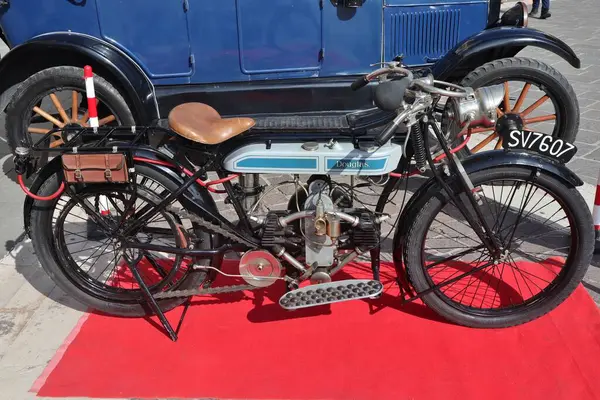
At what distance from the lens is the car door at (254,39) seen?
4.59 metres

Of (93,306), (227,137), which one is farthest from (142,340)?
(227,137)

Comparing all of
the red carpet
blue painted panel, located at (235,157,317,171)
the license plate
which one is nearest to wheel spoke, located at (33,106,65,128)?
the red carpet

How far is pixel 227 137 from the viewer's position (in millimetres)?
2736

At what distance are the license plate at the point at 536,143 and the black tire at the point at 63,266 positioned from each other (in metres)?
1.54

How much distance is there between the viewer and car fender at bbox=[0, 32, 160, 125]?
4.54 metres

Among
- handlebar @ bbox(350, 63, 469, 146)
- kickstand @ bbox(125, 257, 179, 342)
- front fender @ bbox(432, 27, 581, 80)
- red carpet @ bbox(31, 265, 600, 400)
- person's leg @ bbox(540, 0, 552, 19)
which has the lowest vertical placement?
red carpet @ bbox(31, 265, 600, 400)

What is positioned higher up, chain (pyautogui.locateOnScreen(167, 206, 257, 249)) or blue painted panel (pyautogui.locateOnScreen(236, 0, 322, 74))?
blue painted panel (pyautogui.locateOnScreen(236, 0, 322, 74))

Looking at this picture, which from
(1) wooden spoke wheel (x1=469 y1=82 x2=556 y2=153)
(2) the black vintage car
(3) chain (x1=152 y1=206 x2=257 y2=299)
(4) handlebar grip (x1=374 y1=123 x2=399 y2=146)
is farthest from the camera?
(1) wooden spoke wheel (x1=469 y1=82 x2=556 y2=153)

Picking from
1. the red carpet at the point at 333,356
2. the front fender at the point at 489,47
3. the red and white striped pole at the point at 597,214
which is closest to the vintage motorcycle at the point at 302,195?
the red carpet at the point at 333,356

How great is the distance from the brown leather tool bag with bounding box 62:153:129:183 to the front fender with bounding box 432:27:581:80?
2701 millimetres

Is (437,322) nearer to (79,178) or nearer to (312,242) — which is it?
(312,242)

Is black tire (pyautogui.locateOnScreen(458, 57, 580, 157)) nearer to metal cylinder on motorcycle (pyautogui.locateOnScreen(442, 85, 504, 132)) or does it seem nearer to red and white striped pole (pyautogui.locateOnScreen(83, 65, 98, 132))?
metal cylinder on motorcycle (pyautogui.locateOnScreen(442, 85, 504, 132))

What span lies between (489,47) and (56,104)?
3357 millimetres

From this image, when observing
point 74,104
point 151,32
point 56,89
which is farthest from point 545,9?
point 56,89
